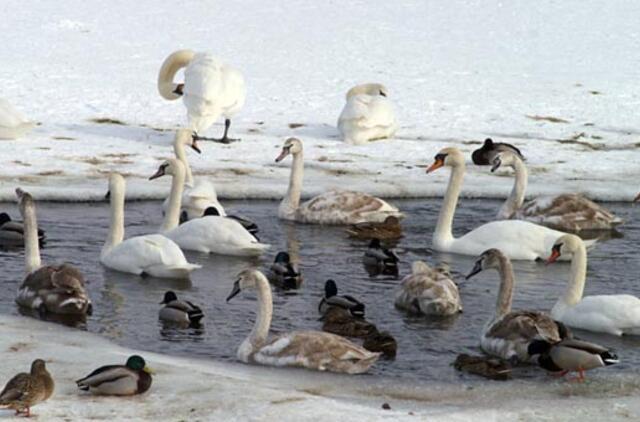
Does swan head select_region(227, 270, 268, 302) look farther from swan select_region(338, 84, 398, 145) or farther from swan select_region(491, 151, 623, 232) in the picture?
swan select_region(338, 84, 398, 145)

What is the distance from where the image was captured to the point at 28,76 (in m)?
27.2

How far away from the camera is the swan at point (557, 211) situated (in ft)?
54.7

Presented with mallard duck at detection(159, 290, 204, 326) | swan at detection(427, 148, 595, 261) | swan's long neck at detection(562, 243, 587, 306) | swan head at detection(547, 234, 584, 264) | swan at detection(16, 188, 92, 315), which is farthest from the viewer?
swan at detection(427, 148, 595, 261)

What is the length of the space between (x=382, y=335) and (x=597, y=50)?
2053cm

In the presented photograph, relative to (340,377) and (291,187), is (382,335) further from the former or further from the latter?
(291,187)

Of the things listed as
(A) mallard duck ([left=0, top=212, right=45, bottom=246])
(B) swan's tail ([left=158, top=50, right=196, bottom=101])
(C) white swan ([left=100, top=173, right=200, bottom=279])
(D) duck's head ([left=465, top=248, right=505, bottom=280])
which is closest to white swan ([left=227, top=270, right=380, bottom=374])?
(D) duck's head ([left=465, top=248, right=505, bottom=280])

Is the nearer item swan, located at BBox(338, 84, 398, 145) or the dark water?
the dark water

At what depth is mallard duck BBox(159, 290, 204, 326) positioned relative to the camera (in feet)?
38.9

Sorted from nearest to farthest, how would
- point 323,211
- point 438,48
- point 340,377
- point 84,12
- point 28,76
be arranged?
1. point 340,377
2. point 323,211
3. point 28,76
4. point 438,48
5. point 84,12

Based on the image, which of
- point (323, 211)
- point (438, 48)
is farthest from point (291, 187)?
point (438, 48)

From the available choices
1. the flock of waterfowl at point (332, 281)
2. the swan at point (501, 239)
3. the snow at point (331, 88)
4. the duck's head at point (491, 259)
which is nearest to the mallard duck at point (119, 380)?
the flock of waterfowl at point (332, 281)

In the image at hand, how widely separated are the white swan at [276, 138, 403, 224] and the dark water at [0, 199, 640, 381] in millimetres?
146

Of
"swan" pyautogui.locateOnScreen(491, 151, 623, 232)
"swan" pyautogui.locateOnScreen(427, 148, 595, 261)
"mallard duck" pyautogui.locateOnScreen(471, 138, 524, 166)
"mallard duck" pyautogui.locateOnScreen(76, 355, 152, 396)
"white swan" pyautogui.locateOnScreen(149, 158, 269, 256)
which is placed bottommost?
"mallard duck" pyautogui.locateOnScreen(76, 355, 152, 396)

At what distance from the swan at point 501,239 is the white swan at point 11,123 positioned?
311 inches
